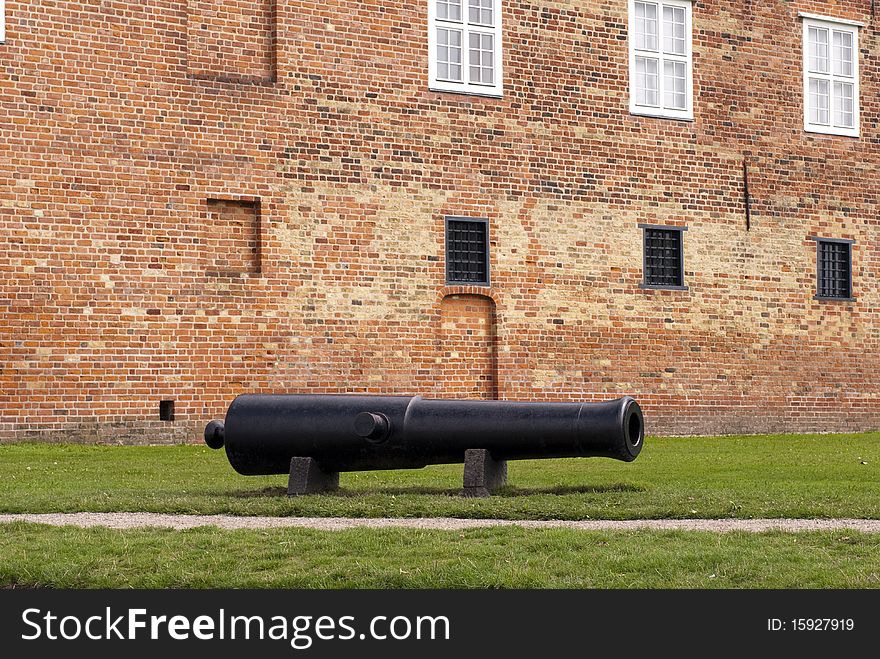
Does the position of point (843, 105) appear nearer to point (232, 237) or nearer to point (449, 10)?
point (449, 10)

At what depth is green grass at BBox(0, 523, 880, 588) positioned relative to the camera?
8.70 meters

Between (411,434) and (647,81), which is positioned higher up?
(647,81)

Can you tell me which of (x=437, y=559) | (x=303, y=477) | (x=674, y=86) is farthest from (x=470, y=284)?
(x=437, y=559)

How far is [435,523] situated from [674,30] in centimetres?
1917

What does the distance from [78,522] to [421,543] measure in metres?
3.32

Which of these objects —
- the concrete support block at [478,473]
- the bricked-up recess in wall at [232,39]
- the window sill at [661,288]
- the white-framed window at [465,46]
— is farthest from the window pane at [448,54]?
the concrete support block at [478,473]

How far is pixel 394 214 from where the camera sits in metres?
25.3

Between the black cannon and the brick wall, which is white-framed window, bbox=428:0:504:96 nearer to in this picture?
the brick wall

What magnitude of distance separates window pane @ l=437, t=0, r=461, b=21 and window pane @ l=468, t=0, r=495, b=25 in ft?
0.75

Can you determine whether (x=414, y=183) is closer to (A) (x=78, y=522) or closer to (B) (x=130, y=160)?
(B) (x=130, y=160)

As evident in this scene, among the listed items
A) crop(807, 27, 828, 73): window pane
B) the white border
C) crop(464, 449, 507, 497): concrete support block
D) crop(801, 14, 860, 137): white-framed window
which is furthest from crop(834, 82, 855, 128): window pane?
crop(464, 449, 507, 497): concrete support block

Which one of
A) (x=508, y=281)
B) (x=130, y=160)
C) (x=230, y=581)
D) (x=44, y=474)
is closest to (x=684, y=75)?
(x=508, y=281)

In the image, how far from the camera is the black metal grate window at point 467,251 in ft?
85.3

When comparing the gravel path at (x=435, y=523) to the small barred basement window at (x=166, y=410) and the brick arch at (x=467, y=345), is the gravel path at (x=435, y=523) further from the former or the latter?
the brick arch at (x=467, y=345)
